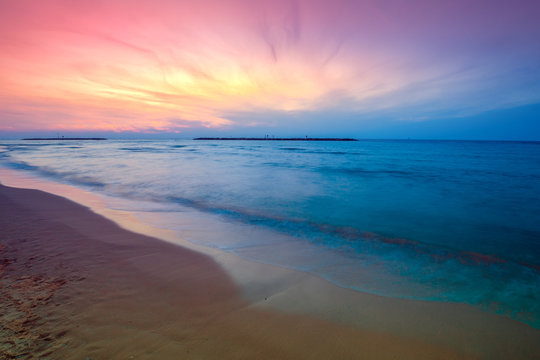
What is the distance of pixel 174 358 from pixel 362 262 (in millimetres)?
3557

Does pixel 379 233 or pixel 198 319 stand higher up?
pixel 198 319

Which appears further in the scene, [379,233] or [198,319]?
[379,233]

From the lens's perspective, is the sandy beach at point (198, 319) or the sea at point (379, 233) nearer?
the sandy beach at point (198, 319)

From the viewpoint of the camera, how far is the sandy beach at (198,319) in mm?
2332

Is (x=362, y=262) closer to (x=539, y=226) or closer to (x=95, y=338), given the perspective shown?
(x=95, y=338)

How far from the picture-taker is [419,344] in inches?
101

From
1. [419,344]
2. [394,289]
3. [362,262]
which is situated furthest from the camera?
[362,262]

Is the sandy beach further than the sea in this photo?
No

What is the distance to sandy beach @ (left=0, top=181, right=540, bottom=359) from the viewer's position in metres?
2.33

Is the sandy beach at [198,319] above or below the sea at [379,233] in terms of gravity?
above

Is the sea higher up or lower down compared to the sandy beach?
lower down

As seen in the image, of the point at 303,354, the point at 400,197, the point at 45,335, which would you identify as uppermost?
the point at 45,335

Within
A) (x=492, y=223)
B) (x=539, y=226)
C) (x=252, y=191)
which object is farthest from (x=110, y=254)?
(x=539, y=226)

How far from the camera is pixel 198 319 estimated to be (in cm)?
273
